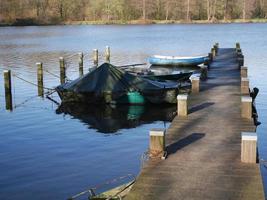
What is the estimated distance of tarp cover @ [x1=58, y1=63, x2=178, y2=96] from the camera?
3241cm

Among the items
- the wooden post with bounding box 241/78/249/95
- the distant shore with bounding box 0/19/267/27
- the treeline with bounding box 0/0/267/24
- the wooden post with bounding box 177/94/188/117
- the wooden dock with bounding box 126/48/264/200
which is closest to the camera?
the wooden dock with bounding box 126/48/264/200

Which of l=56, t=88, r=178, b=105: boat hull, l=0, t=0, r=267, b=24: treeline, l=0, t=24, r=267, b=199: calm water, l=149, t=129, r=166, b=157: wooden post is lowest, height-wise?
l=0, t=24, r=267, b=199: calm water

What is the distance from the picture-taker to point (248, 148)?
48.5ft

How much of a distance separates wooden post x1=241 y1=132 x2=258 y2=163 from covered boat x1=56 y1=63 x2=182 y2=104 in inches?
687

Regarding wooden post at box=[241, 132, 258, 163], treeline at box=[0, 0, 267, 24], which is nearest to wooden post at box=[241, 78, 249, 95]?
wooden post at box=[241, 132, 258, 163]

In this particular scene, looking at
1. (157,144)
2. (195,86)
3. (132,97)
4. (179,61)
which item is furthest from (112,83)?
(179,61)

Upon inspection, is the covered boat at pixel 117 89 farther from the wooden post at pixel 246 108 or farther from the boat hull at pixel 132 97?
the wooden post at pixel 246 108

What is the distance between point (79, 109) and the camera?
3303 centimetres

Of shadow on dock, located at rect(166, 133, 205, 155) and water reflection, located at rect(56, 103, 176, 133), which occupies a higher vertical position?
shadow on dock, located at rect(166, 133, 205, 155)

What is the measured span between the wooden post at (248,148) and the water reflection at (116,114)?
13065mm

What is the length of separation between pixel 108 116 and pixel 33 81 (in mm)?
15581

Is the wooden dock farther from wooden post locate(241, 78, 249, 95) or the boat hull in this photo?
the boat hull

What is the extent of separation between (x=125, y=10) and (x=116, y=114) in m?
119

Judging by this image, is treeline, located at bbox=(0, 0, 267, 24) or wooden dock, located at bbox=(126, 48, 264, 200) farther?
treeline, located at bbox=(0, 0, 267, 24)
